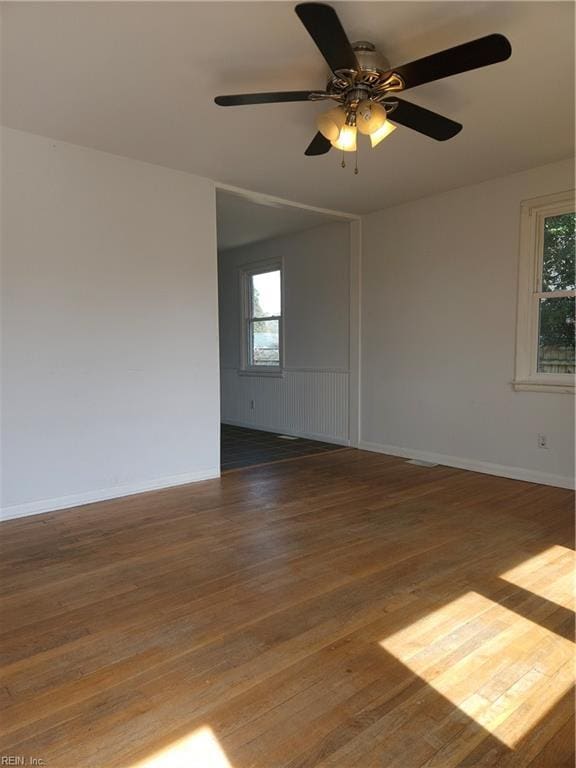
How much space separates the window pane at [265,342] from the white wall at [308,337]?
9.3 inches

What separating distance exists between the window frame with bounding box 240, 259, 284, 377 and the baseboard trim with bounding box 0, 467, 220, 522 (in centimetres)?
245

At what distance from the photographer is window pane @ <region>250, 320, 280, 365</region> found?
20.8 ft

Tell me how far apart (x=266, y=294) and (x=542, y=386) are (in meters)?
3.76

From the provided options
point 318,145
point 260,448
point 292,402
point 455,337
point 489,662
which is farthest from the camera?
point 292,402

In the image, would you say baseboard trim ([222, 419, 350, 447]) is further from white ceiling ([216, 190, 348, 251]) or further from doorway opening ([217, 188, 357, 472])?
white ceiling ([216, 190, 348, 251])

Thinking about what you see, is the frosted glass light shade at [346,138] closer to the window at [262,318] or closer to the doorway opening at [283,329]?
the doorway opening at [283,329]

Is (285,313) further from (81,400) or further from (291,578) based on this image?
(291,578)

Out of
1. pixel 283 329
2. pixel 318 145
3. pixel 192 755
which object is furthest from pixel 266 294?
pixel 192 755

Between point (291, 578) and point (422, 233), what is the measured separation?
3.54 meters

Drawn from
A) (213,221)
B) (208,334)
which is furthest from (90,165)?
(208,334)

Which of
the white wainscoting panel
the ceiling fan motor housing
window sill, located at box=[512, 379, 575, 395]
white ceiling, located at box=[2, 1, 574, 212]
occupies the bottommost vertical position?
the white wainscoting panel

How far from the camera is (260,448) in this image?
5.37 metres

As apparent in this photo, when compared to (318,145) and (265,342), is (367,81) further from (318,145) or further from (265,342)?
(265,342)

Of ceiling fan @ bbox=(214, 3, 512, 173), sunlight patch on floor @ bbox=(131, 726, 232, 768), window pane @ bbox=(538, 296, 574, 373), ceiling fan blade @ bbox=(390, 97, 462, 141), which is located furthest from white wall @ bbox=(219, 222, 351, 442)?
sunlight patch on floor @ bbox=(131, 726, 232, 768)
